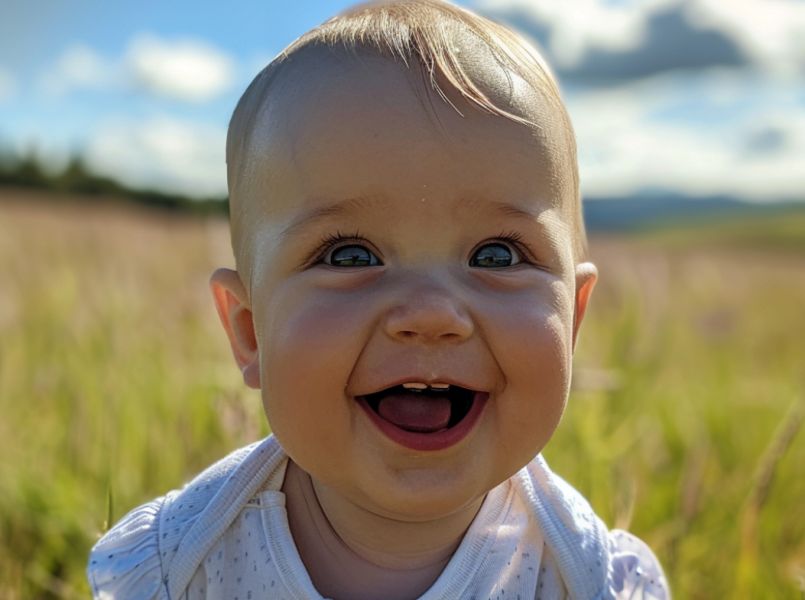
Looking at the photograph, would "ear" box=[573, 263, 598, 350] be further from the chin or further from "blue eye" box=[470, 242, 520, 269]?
the chin

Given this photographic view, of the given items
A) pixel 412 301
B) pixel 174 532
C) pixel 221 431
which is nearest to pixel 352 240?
pixel 412 301

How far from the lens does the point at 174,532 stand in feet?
4.74

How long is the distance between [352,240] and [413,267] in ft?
0.28

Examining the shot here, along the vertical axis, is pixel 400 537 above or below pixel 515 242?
below

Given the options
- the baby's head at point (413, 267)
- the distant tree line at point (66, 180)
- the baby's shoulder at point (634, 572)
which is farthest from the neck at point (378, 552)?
the distant tree line at point (66, 180)

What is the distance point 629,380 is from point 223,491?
1339mm

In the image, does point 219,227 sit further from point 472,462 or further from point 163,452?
point 472,462

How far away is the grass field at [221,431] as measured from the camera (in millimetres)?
1889

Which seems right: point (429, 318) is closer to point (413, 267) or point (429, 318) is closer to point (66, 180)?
point (413, 267)

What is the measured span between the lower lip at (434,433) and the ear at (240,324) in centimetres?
24

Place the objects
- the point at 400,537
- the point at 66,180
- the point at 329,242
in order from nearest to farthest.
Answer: the point at 329,242
the point at 400,537
the point at 66,180

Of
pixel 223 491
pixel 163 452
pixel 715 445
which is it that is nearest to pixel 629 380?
pixel 715 445

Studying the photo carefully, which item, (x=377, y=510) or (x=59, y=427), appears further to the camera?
(x=59, y=427)

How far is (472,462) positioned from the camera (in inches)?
47.8
